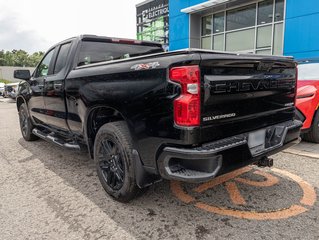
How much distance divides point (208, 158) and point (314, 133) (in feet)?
12.6

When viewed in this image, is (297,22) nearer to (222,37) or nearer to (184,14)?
(222,37)

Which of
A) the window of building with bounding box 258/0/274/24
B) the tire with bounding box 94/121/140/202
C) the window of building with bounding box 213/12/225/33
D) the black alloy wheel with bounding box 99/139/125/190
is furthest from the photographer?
the window of building with bounding box 213/12/225/33

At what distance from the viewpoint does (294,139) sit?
10.5ft

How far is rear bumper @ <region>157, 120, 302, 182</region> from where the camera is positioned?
2227 millimetres

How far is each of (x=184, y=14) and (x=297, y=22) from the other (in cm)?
595

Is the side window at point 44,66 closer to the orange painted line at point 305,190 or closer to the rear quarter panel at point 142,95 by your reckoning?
the rear quarter panel at point 142,95

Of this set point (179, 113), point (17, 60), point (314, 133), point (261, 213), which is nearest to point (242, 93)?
point (179, 113)

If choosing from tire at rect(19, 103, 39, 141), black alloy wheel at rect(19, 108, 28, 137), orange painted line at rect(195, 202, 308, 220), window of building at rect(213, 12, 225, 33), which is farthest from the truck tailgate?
window of building at rect(213, 12, 225, 33)

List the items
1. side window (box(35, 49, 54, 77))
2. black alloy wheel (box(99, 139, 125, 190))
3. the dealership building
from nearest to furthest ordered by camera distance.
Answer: black alloy wheel (box(99, 139, 125, 190)) → side window (box(35, 49, 54, 77)) → the dealership building

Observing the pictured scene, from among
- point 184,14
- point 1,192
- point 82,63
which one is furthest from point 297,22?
point 1,192

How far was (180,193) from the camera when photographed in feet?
10.7

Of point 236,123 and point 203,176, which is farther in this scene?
point 236,123

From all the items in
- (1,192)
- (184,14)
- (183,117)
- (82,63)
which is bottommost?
(1,192)

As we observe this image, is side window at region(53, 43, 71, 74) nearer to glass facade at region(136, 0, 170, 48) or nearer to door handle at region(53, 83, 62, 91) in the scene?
door handle at region(53, 83, 62, 91)
